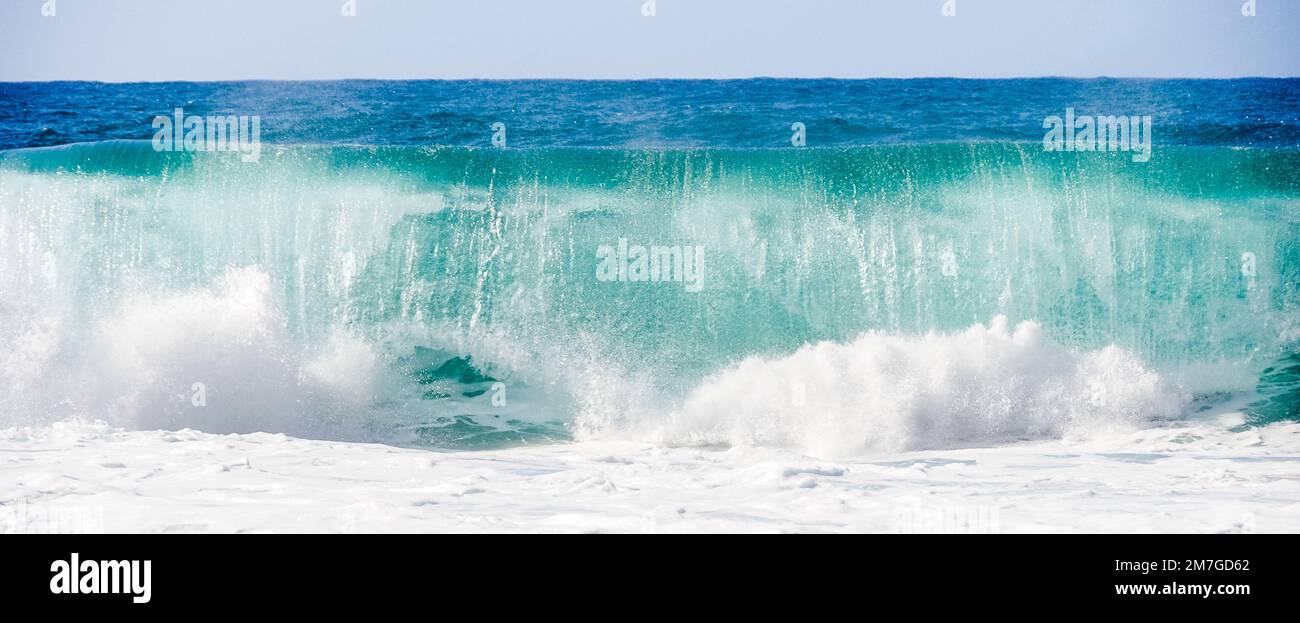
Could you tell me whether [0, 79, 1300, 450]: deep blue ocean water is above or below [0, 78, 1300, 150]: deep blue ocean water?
below

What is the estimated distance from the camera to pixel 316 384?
9.27 metres

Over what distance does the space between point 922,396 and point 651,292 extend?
2686mm

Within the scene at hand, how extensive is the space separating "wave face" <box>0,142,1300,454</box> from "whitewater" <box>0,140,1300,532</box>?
0.03 m

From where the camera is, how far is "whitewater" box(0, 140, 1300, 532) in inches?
341

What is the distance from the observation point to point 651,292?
32.6 ft

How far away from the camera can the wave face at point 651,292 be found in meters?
8.92

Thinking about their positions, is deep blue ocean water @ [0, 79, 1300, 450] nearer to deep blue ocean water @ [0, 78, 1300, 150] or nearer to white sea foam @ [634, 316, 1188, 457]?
white sea foam @ [634, 316, 1188, 457]

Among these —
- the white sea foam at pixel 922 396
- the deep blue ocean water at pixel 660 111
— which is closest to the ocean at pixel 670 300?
the white sea foam at pixel 922 396

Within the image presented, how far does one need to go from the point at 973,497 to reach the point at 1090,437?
3.07 metres

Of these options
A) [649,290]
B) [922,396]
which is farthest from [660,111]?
[922,396]

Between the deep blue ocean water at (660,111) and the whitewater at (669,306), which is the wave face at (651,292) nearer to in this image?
the whitewater at (669,306)

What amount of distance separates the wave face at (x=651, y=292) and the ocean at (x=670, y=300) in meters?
0.03

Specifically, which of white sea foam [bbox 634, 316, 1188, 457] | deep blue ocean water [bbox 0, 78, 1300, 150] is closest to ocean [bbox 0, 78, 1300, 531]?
white sea foam [bbox 634, 316, 1188, 457]
